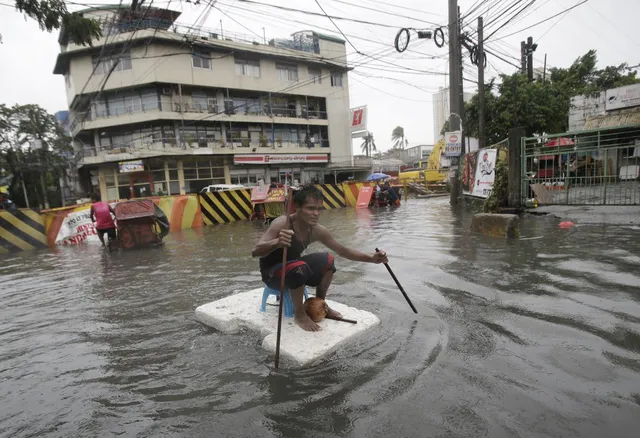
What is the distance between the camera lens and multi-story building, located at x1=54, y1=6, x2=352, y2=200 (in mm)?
29406

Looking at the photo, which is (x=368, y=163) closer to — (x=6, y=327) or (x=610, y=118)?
(x=610, y=118)

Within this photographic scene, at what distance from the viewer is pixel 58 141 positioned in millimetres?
34000

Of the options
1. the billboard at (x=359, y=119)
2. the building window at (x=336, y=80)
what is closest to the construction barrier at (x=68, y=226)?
the billboard at (x=359, y=119)

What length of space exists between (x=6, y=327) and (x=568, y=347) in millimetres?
5203

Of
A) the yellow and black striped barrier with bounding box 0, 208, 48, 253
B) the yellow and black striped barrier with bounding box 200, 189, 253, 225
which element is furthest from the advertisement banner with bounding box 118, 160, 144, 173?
the yellow and black striped barrier with bounding box 0, 208, 48, 253

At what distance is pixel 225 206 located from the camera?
14570mm

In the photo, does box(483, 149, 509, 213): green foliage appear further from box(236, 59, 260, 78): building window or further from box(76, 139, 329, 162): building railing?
box(236, 59, 260, 78): building window

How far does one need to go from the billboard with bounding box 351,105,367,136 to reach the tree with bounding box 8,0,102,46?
3654 centimetres

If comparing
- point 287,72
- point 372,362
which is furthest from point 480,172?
point 287,72

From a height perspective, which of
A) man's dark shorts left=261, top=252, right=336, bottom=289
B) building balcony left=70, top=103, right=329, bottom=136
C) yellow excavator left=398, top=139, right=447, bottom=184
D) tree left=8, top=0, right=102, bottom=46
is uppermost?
building balcony left=70, top=103, right=329, bottom=136

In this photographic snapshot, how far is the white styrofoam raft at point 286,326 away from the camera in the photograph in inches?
110

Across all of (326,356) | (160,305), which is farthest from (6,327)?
(326,356)

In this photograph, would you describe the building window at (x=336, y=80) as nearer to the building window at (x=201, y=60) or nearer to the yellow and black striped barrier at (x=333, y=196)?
the building window at (x=201, y=60)

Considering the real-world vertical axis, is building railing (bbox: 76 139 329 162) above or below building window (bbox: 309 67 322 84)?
below
